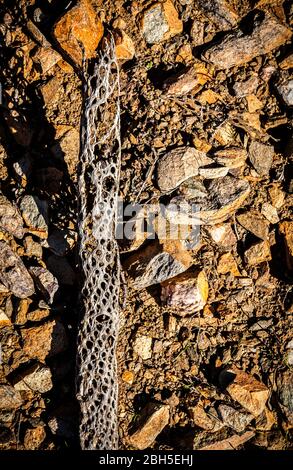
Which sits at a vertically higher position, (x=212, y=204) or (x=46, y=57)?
(x=46, y=57)

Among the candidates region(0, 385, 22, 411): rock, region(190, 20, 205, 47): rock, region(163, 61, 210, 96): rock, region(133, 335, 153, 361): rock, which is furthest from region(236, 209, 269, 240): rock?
region(0, 385, 22, 411): rock

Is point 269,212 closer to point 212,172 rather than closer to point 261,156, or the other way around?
point 261,156

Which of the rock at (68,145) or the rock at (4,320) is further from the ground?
the rock at (68,145)

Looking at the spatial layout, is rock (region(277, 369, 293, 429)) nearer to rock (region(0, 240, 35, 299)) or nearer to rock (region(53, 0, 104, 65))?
rock (region(0, 240, 35, 299))

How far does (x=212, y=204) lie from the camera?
329 centimetres

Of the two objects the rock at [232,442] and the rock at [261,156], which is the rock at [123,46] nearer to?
the rock at [261,156]

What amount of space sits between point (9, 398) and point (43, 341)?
1.59ft

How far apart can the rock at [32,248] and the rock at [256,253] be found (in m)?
1.72

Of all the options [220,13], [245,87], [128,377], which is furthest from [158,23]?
[128,377]

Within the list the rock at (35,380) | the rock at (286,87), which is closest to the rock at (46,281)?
the rock at (35,380)

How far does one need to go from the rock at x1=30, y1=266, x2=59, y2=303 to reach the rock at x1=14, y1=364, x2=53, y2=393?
1.76 feet

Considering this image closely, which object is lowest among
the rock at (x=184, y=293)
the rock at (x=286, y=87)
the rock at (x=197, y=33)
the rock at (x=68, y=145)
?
the rock at (x=184, y=293)

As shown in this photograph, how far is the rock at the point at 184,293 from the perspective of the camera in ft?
10.5
